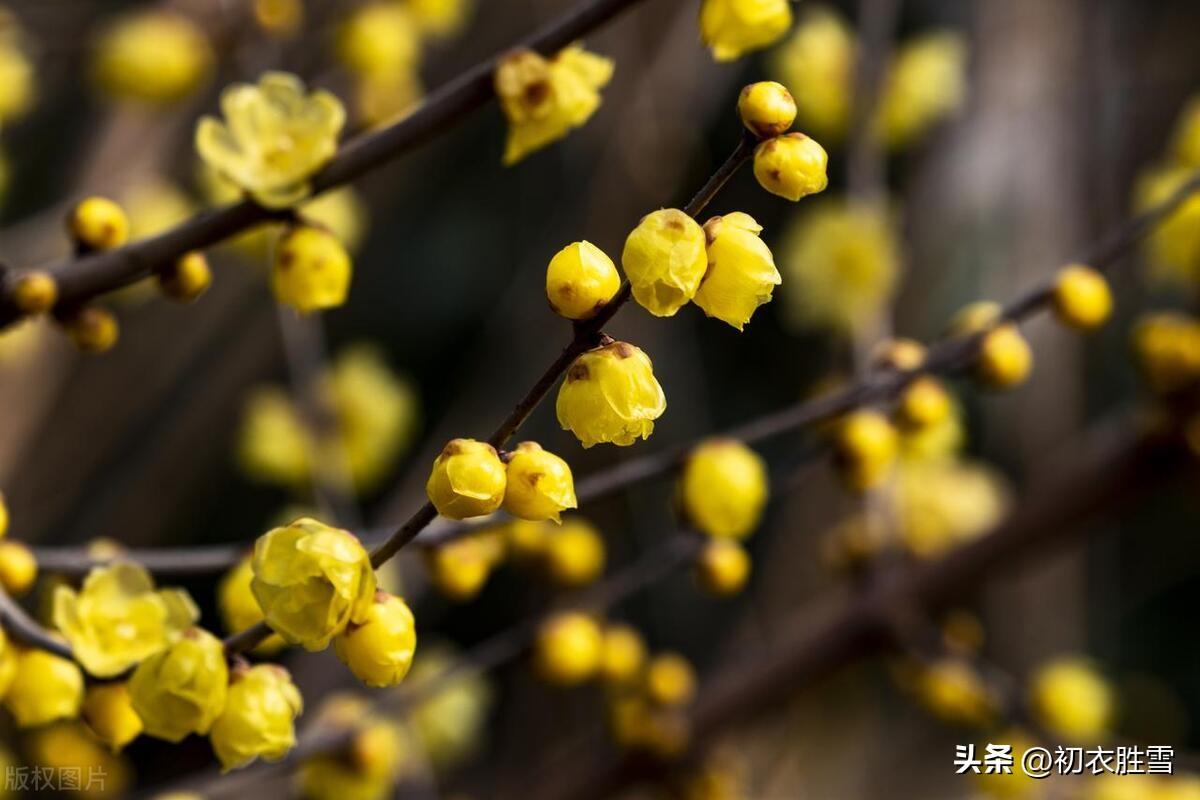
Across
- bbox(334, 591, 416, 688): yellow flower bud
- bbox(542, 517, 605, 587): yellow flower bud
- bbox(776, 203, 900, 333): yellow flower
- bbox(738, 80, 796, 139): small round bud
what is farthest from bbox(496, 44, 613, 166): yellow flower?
bbox(776, 203, 900, 333): yellow flower

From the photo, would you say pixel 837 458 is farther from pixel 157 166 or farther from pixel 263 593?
pixel 157 166

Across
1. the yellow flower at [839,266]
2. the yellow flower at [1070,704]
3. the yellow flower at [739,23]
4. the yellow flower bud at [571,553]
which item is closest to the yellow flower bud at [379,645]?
the yellow flower at [739,23]

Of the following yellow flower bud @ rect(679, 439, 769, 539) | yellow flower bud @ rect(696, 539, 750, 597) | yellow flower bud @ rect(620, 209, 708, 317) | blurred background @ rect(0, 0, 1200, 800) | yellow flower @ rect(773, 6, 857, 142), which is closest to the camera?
yellow flower bud @ rect(620, 209, 708, 317)

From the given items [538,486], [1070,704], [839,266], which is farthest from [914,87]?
[538,486]

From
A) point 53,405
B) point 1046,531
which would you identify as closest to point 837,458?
point 1046,531

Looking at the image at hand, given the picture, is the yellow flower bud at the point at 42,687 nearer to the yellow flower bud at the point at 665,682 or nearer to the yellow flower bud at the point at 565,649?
the yellow flower bud at the point at 565,649

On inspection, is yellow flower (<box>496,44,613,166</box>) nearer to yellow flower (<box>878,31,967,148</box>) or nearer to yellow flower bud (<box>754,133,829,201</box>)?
yellow flower bud (<box>754,133,829,201</box>)

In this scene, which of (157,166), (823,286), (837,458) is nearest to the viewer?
(837,458)

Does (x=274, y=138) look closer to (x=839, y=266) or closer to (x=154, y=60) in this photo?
(x=154, y=60)
